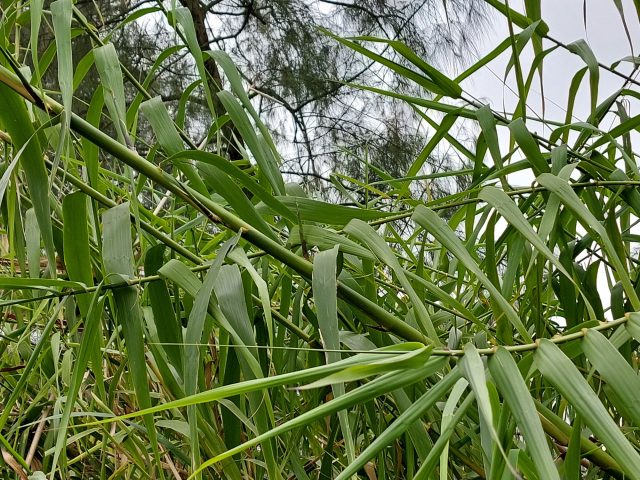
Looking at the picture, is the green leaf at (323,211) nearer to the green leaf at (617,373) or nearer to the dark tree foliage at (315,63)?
the green leaf at (617,373)

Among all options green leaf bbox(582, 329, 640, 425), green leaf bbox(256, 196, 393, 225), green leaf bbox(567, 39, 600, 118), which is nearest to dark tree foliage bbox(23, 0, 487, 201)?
green leaf bbox(567, 39, 600, 118)

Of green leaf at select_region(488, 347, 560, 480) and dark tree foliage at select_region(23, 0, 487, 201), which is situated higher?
dark tree foliage at select_region(23, 0, 487, 201)

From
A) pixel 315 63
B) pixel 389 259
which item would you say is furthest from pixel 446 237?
pixel 315 63

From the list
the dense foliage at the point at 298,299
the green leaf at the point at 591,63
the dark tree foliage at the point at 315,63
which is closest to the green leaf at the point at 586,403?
the dense foliage at the point at 298,299

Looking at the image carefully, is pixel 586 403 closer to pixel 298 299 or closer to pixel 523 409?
pixel 523 409

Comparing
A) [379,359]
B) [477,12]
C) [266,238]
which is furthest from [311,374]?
[477,12]

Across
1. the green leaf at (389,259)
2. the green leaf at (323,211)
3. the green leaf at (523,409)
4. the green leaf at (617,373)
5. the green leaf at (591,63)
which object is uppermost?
the green leaf at (591,63)

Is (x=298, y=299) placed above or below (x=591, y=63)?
below

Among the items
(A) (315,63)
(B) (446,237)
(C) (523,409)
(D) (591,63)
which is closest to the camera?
(C) (523,409)

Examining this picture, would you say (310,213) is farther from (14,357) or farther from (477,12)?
(477,12)

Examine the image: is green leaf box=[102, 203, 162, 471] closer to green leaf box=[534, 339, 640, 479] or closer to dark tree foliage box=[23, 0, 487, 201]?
green leaf box=[534, 339, 640, 479]

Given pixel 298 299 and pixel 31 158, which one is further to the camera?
pixel 298 299

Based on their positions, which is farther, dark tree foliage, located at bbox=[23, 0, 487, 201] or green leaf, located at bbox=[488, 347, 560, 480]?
dark tree foliage, located at bbox=[23, 0, 487, 201]

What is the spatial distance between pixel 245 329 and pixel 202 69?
16cm
